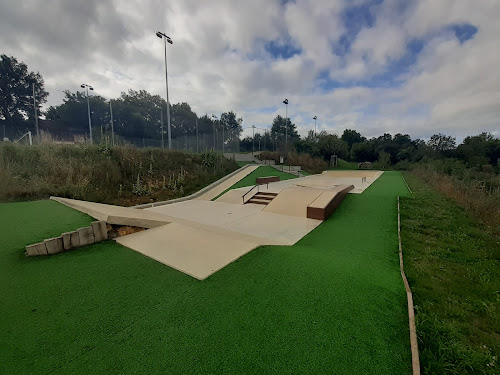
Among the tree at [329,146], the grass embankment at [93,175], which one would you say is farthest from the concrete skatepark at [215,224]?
the tree at [329,146]

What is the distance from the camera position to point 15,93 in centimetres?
3478

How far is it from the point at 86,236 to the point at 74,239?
22cm

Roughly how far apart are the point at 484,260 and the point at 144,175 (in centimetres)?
1285

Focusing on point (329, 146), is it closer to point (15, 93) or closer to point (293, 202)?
point (293, 202)

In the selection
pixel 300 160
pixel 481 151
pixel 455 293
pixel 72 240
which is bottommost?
pixel 455 293

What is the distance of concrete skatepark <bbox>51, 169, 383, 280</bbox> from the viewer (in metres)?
4.36

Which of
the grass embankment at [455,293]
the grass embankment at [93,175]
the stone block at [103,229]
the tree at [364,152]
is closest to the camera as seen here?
the grass embankment at [455,293]

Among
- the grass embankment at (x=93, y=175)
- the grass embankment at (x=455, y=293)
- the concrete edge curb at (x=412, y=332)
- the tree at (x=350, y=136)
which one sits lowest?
the grass embankment at (x=455, y=293)

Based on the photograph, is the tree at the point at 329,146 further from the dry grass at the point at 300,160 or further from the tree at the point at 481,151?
the tree at the point at 481,151

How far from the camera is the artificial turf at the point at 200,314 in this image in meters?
2.04

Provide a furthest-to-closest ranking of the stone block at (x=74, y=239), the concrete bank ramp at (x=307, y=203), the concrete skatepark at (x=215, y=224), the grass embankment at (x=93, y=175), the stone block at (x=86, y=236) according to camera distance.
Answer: the grass embankment at (x=93, y=175)
the concrete bank ramp at (x=307, y=203)
the stone block at (x=86, y=236)
the stone block at (x=74, y=239)
the concrete skatepark at (x=215, y=224)

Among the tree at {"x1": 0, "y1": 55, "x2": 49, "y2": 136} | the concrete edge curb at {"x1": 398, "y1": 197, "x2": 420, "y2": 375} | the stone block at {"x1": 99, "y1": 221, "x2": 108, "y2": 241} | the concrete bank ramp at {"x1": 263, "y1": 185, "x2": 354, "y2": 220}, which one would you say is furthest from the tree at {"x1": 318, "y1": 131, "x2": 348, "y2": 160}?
the tree at {"x1": 0, "y1": 55, "x2": 49, "y2": 136}

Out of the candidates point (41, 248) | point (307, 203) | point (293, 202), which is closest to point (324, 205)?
point (307, 203)

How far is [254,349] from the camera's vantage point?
7.11 ft
